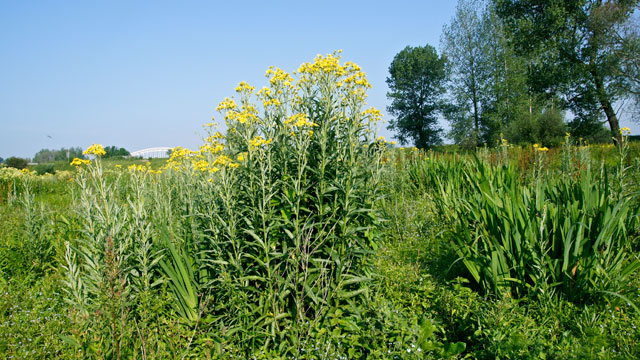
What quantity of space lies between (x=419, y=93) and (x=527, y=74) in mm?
12445

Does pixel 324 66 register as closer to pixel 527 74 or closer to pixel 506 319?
pixel 506 319

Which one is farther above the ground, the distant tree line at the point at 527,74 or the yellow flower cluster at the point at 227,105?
the distant tree line at the point at 527,74

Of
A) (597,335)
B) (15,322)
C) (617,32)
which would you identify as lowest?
(15,322)

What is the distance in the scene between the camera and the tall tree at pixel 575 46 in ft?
48.9

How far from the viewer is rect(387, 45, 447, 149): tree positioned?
103ft

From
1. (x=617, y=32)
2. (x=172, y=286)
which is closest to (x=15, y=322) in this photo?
(x=172, y=286)

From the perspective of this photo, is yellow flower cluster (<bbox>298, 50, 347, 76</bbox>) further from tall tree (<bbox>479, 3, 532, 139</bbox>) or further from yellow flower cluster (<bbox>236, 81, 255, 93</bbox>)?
tall tree (<bbox>479, 3, 532, 139</bbox>)

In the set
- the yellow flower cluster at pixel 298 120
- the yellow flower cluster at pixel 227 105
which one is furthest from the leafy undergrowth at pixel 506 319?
the yellow flower cluster at pixel 227 105

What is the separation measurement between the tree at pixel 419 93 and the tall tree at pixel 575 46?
1323 centimetres

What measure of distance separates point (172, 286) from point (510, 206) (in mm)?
2903

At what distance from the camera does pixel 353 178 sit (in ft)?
8.64

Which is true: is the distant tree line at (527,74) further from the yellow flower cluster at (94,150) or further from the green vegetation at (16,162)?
the green vegetation at (16,162)

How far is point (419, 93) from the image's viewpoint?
32.1 metres

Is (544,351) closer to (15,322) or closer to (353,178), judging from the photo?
(353,178)
